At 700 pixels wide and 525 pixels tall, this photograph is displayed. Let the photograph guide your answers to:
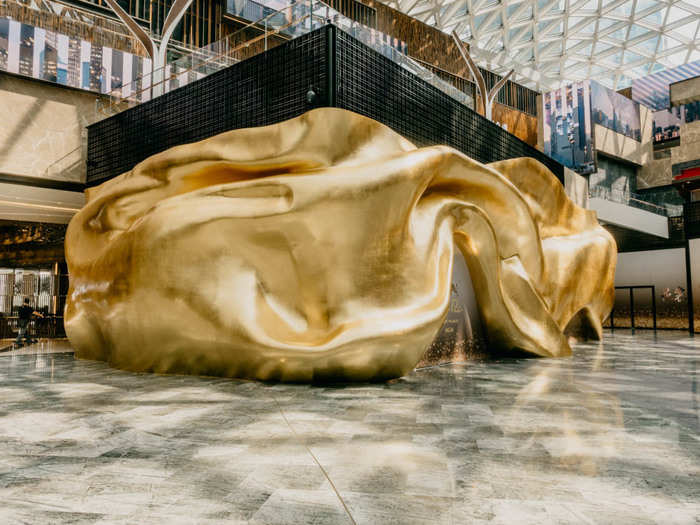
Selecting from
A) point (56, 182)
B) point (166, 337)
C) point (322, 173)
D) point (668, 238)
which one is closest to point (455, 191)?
point (322, 173)

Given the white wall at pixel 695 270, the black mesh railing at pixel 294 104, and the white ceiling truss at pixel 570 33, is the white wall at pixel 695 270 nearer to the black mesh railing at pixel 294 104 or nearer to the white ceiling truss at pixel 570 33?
the black mesh railing at pixel 294 104

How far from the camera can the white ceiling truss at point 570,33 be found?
124 feet

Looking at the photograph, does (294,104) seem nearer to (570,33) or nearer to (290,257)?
(290,257)

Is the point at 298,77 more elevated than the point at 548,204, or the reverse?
the point at 298,77

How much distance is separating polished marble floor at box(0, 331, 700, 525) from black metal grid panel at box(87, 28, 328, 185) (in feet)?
16.9

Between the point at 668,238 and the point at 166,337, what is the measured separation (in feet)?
80.7

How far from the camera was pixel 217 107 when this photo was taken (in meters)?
10.2

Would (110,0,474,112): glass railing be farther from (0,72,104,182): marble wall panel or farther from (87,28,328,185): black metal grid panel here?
(0,72,104,182): marble wall panel

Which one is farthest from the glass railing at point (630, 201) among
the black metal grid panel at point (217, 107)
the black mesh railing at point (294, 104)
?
the black metal grid panel at point (217, 107)

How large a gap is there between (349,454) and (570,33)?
4525 centimetres

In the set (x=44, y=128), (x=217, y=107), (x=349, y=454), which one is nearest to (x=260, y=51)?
(x=217, y=107)

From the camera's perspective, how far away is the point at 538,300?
9.36 m

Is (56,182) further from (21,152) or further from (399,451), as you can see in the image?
(399,451)

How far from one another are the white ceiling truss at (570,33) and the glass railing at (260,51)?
27853 mm
